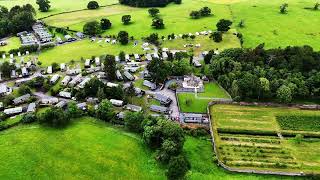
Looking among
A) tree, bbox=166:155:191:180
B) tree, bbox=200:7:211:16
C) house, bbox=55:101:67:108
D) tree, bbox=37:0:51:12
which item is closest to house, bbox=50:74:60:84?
house, bbox=55:101:67:108

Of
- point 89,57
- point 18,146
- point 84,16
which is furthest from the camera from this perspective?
point 84,16

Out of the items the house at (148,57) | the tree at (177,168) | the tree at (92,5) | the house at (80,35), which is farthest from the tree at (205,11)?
the tree at (177,168)

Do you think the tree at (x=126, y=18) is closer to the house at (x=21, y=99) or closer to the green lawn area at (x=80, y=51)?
the green lawn area at (x=80, y=51)

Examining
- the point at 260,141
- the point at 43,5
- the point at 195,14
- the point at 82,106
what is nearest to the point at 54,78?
the point at 82,106

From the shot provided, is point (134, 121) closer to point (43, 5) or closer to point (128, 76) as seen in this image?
point (128, 76)

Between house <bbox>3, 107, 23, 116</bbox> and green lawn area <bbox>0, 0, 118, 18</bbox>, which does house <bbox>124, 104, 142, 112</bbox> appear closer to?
house <bbox>3, 107, 23, 116</bbox>

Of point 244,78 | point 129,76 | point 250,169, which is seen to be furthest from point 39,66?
point 250,169

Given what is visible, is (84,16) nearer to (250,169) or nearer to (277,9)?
(277,9)
